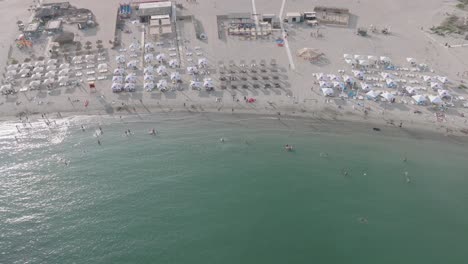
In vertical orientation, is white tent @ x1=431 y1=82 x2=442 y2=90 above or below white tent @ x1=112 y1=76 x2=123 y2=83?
above

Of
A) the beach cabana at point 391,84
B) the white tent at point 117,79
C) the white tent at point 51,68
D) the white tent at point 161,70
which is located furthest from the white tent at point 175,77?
the beach cabana at point 391,84

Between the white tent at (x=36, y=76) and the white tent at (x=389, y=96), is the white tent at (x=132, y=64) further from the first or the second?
the white tent at (x=389, y=96)

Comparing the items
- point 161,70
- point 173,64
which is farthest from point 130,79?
point 173,64

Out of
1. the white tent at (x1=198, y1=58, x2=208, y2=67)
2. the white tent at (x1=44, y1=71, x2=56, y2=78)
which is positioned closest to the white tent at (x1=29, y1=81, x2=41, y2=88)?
the white tent at (x1=44, y1=71, x2=56, y2=78)

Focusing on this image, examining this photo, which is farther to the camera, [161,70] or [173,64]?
[173,64]

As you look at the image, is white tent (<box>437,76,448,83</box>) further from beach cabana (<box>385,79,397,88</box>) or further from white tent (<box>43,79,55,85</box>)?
white tent (<box>43,79,55,85</box>)

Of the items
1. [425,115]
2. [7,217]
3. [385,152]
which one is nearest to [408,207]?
[385,152]

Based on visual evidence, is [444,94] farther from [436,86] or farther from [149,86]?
[149,86]
